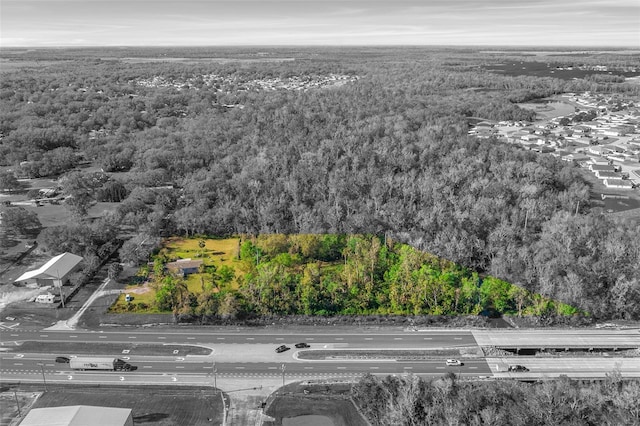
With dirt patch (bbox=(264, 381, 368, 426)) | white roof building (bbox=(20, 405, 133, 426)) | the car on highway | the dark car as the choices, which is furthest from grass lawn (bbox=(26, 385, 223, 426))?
the car on highway

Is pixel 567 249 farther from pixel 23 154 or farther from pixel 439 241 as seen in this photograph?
pixel 23 154

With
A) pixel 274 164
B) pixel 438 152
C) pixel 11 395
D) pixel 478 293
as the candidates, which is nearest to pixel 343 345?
pixel 478 293

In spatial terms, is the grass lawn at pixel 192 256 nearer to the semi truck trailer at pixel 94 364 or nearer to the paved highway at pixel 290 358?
the paved highway at pixel 290 358

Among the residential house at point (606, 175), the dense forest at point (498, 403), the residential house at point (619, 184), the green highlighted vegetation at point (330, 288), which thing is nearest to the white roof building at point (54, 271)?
the green highlighted vegetation at point (330, 288)

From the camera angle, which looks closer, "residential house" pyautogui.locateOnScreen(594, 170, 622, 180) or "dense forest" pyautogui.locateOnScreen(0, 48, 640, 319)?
"dense forest" pyautogui.locateOnScreen(0, 48, 640, 319)

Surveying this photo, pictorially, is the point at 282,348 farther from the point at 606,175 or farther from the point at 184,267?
the point at 606,175

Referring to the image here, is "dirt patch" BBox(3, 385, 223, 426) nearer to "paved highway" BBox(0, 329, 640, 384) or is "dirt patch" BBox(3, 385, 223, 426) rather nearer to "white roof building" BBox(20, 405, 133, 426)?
"paved highway" BBox(0, 329, 640, 384)
